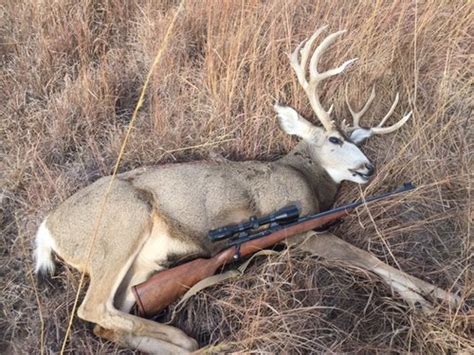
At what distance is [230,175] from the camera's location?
3838 millimetres

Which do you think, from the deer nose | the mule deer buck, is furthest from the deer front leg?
the deer nose

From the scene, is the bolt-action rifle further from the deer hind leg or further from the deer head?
the deer head

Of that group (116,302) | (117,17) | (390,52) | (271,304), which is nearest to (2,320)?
(116,302)

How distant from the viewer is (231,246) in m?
3.48

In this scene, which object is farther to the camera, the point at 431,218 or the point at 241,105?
the point at 241,105

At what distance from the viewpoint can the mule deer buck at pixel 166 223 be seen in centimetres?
337

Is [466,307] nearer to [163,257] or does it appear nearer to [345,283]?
[345,283]

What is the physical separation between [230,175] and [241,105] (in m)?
0.87

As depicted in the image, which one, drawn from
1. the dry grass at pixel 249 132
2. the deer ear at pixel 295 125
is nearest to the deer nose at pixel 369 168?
the dry grass at pixel 249 132

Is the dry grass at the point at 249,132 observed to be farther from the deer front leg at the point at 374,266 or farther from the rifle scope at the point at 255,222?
the rifle scope at the point at 255,222

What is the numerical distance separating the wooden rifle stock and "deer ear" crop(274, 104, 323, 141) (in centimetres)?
85

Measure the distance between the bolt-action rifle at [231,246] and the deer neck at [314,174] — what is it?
38 cm

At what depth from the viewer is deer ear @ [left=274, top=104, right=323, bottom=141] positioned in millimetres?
Result: 4191

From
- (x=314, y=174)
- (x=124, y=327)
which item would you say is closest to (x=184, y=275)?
(x=124, y=327)
